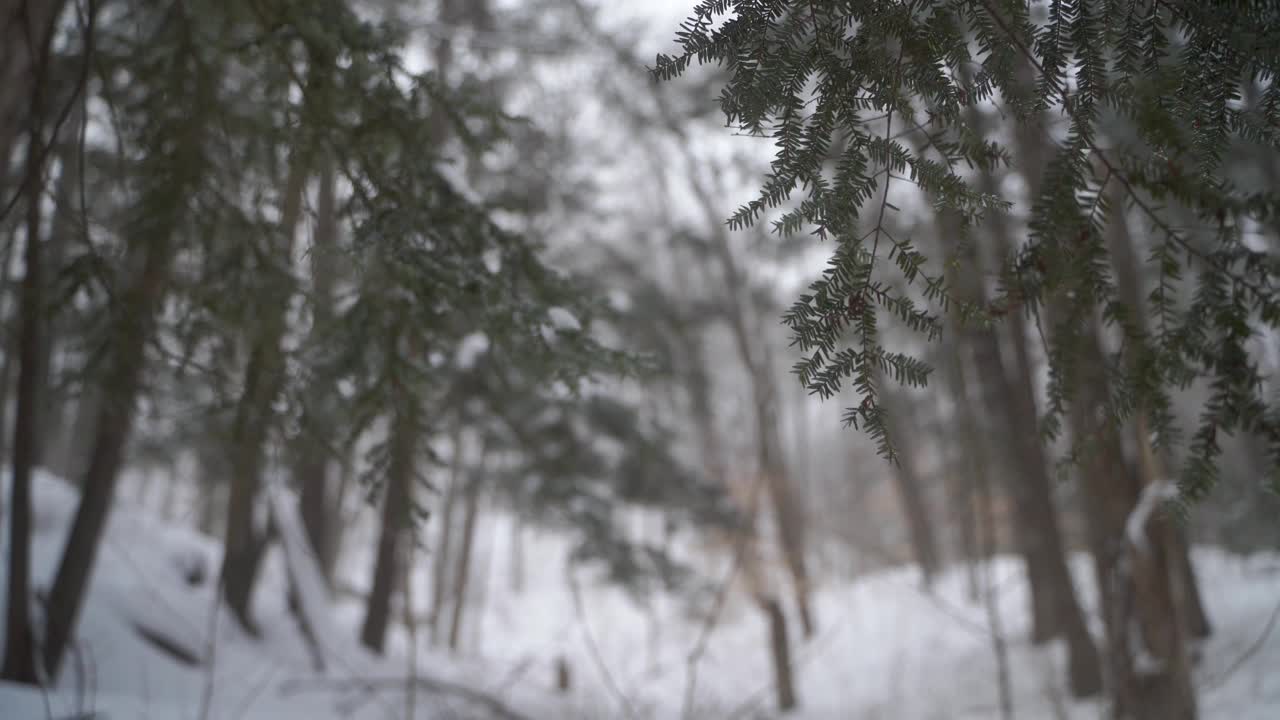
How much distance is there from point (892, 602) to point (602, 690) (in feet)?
17.1

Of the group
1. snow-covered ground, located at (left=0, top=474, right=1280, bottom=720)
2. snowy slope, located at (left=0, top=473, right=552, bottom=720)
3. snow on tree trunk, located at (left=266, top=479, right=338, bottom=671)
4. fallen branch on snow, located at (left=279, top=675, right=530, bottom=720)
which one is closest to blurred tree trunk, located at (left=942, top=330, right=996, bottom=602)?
snow-covered ground, located at (left=0, top=474, right=1280, bottom=720)

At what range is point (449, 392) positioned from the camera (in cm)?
607

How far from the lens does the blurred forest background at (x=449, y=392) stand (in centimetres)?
280

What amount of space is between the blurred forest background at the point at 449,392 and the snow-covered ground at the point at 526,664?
0.05 metres

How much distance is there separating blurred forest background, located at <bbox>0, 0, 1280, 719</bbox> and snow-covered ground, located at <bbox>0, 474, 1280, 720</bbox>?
0.17 ft

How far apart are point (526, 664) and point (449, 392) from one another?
2357 mm

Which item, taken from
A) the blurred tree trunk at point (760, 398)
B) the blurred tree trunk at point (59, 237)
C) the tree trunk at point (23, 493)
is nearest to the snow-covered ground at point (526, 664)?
the tree trunk at point (23, 493)

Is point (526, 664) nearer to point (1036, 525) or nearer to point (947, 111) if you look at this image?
point (947, 111)

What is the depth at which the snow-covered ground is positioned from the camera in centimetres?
484

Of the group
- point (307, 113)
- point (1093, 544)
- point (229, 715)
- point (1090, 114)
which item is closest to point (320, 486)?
point (229, 715)

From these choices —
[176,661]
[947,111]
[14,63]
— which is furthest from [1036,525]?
[14,63]

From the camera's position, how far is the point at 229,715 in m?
4.48

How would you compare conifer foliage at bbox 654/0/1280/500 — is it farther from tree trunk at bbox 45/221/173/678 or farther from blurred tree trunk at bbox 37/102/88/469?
tree trunk at bbox 45/221/173/678

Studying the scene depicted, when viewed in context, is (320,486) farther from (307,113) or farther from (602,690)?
(307,113)
